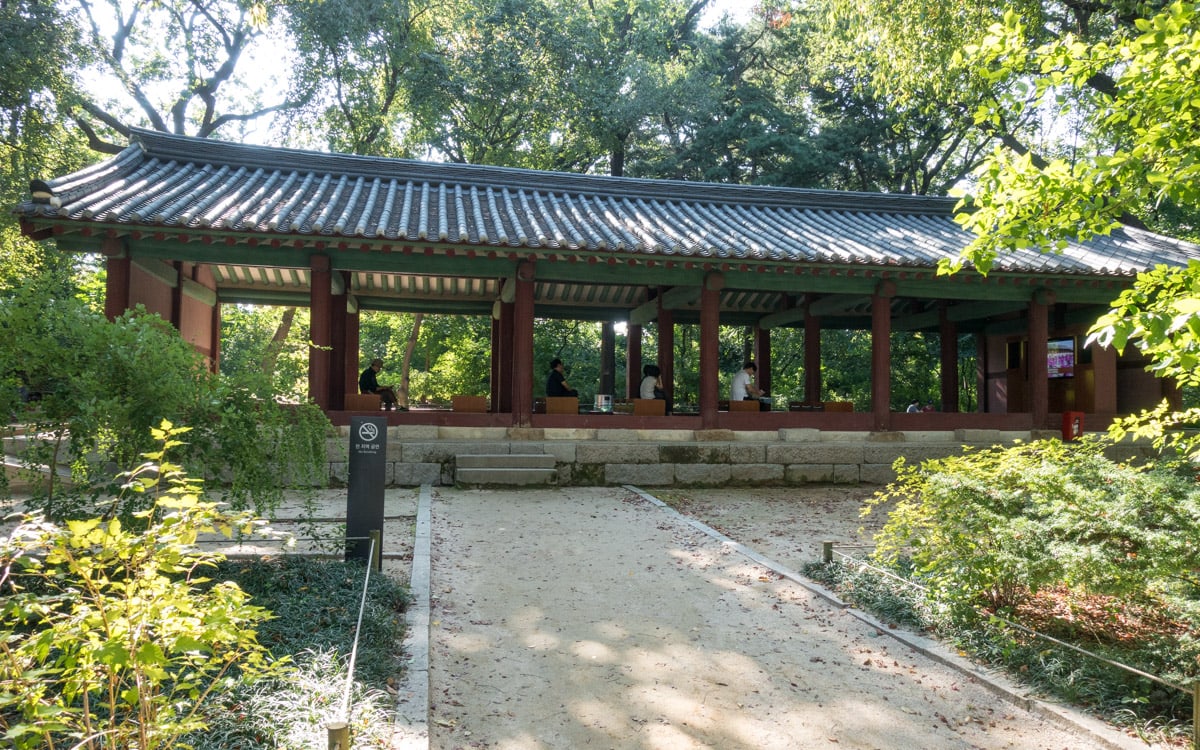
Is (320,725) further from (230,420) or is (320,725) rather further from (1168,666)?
(1168,666)

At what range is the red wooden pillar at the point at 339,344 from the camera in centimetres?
1228

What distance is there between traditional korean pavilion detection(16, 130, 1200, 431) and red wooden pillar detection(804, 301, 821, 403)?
0.05 metres

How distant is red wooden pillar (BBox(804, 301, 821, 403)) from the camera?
1556 centimetres

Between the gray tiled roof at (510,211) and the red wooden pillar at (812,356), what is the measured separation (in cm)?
222

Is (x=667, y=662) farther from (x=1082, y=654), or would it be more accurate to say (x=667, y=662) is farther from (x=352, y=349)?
(x=352, y=349)

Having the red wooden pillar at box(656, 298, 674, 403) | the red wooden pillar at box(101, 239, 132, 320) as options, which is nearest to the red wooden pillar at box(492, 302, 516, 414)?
the red wooden pillar at box(656, 298, 674, 403)

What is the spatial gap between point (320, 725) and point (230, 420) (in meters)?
2.55

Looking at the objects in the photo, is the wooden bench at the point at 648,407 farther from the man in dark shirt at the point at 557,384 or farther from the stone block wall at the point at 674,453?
the man in dark shirt at the point at 557,384

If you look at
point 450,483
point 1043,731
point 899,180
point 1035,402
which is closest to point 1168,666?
point 1043,731

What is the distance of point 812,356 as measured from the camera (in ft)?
52.0

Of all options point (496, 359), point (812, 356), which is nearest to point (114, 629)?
point (496, 359)

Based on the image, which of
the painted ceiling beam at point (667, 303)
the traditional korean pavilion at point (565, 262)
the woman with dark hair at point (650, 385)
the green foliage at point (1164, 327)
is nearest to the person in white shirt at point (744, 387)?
the traditional korean pavilion at point (565, 262)

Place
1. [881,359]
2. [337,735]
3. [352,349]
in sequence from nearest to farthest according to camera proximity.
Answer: [337,735] < [881,359] < [352,349]

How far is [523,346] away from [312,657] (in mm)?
7248
